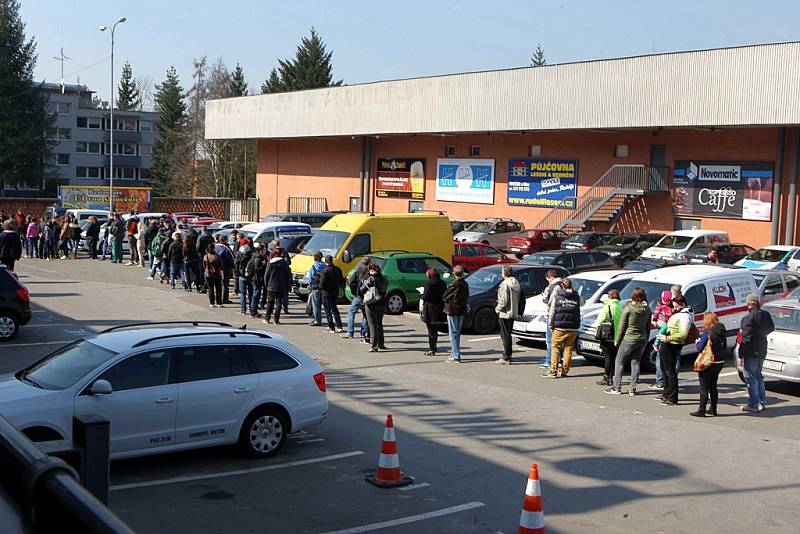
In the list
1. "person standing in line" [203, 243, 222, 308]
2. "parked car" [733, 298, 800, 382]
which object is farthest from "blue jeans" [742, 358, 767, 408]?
"person standing in line" [203, 243, 222, 308]

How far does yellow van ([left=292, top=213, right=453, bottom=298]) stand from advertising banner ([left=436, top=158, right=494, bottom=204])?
21.2 m

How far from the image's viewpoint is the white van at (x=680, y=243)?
1266 inches

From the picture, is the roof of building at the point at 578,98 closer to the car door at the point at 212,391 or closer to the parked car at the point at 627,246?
the parked car at the point at 627,246

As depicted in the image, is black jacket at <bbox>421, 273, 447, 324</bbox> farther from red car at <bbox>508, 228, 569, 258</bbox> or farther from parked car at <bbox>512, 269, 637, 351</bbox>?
red car at <bbox>508, 228, 569, 258</bbox>

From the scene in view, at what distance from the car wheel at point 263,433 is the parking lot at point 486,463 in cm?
20

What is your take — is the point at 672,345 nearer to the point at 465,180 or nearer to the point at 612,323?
the point at 612,323

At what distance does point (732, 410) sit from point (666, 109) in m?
25.0

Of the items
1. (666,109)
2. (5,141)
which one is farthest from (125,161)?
(666,109)

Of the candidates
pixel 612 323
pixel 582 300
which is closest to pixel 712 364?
pixel 612 323

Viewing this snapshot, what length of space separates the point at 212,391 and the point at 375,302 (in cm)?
776

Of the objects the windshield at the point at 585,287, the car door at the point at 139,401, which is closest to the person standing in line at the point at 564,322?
the windshield at the point at 585,287

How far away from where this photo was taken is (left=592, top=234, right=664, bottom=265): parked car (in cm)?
3403

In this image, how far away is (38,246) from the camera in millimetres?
34062

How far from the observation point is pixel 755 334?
13.1 meters
